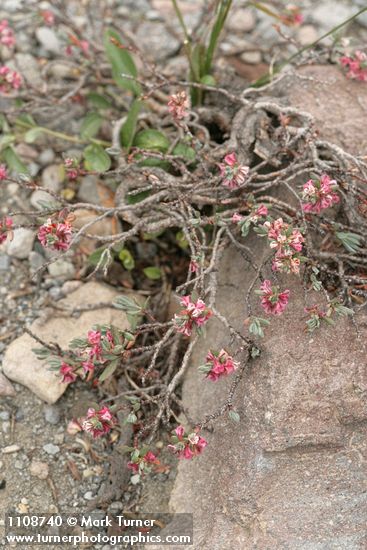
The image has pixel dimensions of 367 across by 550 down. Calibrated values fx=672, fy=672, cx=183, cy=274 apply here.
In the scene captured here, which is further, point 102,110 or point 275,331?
point 102,110

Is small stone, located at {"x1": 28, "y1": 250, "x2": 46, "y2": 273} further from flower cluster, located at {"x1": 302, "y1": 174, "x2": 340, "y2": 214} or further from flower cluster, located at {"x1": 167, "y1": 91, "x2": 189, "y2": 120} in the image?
flower cluster, located at {"x1": 302, "y1": 174, "x2": 340, "y2": 214}

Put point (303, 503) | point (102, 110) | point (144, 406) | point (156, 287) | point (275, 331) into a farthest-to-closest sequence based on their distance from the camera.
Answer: point (102, 110), point (156, 287), point (144, 406), point (275, 331), point (303, 503)

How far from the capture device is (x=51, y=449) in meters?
2.52

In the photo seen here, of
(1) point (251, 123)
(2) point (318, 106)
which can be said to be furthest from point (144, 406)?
(2) point (318, 106)

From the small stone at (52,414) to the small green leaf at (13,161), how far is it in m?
1.06

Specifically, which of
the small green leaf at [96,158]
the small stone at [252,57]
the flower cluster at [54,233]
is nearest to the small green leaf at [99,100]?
the small green leaf at [96,158]

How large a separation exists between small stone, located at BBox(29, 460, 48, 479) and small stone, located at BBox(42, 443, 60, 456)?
5 cm

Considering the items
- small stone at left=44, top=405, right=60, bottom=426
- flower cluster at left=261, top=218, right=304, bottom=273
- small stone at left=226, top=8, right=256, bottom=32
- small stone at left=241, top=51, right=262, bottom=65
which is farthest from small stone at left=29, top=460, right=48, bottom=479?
small stone at left=226, top=8, right=256, bottom=32

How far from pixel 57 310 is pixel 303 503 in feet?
4.07

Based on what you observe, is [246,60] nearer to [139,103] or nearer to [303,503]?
[139,103]

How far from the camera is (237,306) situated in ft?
8.48

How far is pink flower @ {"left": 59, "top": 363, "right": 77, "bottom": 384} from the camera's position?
7.97 feet

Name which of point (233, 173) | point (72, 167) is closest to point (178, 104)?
point (233, 173)

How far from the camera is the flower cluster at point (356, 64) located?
2.91 m
